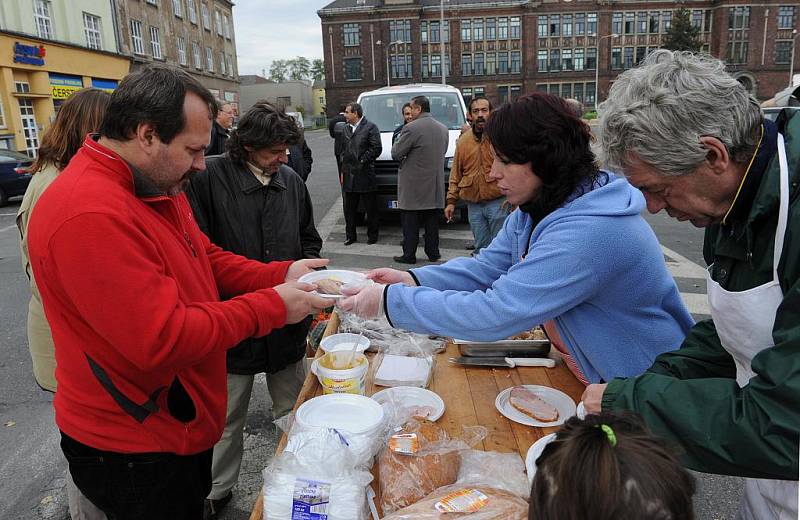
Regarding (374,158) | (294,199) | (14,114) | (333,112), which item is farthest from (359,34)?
(294,199)

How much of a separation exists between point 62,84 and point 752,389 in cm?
3036

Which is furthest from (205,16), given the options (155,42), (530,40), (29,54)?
(530,40)

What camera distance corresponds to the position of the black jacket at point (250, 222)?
3043 millimetres

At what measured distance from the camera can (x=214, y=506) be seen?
295 cm

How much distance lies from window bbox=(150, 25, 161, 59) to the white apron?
3738 cm

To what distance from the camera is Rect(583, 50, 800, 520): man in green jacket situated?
1170 millimetres

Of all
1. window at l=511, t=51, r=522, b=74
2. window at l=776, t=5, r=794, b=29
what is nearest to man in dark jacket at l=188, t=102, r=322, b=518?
window at l=511, t=51, r=522, b=74

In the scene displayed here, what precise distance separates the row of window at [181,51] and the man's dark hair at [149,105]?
34420 mm

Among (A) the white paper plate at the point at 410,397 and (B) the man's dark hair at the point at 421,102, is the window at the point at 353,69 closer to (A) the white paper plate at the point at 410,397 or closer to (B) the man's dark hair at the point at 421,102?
(B) the man's dark hair at the point at 421,102

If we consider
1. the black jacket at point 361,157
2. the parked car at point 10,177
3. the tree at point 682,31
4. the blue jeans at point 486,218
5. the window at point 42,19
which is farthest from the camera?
the tree at point 682,31

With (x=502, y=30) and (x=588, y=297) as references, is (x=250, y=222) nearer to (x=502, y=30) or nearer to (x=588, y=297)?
(x=588, y=297)

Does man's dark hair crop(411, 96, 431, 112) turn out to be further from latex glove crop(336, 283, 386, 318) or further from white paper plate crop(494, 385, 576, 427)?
white paper plate crop(494, 385, 576, 427)

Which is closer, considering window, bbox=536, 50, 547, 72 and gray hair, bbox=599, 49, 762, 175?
gray hair, bbox=599, 49, 762, 175

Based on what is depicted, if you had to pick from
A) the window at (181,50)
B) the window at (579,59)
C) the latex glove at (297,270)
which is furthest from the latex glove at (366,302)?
the window at (579,59)
